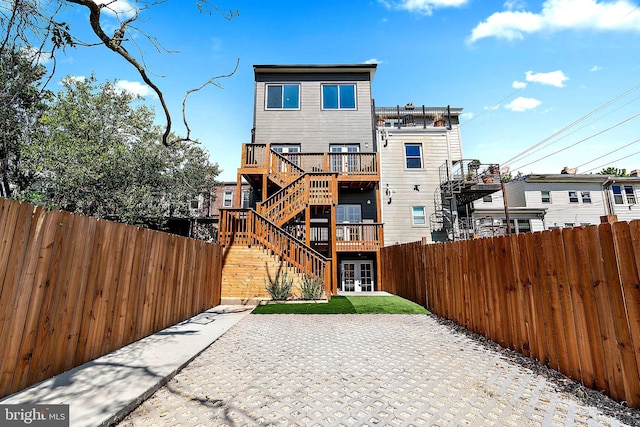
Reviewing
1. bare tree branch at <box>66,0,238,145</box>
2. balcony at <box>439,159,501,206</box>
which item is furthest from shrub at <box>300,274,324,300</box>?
balcony at <box>439,159,501,206</box>

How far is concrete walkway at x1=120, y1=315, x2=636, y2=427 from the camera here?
224 cm

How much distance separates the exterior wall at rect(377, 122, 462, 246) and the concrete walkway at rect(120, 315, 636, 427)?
10299 mm

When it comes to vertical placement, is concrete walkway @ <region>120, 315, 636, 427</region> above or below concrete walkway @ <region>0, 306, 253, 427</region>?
below

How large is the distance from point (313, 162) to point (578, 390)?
37.9 ft

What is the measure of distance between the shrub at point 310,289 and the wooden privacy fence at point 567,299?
419cm

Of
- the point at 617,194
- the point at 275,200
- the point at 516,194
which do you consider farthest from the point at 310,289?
the point at 617,194

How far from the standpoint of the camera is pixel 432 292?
6.84 metres

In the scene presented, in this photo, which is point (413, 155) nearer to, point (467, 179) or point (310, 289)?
point (467, 179)

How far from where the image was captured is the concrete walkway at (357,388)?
2.24 m

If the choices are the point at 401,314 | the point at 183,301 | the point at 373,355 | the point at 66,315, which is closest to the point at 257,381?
the point at 373,355

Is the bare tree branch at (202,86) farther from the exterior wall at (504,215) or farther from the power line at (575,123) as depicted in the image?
the exterior wall at (504,215)

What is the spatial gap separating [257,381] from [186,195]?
735 inches

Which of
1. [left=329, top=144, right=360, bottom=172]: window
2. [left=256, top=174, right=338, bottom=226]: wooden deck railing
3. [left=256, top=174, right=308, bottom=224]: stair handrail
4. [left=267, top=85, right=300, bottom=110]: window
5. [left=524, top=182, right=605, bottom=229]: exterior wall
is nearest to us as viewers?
[left=256, top=174, right=308, bottom=224]: stair handrail

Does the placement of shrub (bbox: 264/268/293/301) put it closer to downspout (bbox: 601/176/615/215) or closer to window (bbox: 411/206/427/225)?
window (bbox: 411/206/427/225)
